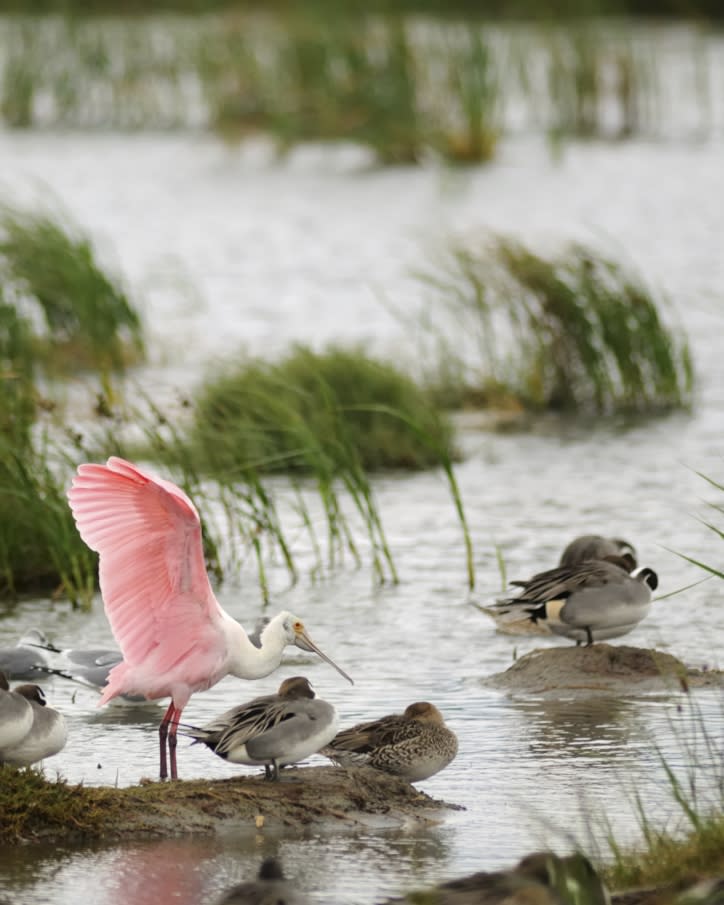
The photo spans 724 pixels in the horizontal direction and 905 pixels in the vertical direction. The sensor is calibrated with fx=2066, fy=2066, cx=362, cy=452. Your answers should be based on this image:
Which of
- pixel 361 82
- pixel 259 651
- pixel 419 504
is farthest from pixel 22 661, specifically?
pixel 361 82

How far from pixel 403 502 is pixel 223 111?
1785cm

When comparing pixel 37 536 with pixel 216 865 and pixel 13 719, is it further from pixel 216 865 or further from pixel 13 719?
pixel 216 865

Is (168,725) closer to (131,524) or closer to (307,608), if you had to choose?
(131,524)

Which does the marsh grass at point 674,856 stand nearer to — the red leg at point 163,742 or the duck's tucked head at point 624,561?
the red leg at point 163,742

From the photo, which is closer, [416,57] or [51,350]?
[51,350]

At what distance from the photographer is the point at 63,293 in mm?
15492

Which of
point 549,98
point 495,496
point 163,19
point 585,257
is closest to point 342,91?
point 549,98

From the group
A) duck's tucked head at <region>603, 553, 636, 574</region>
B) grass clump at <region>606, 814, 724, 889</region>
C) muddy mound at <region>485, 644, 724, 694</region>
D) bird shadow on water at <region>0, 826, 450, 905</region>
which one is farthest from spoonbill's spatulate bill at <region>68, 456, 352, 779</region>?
duck's tucked head at <region>603, 553, 636, 574</region>

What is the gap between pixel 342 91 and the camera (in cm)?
2742

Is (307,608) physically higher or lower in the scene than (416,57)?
lower

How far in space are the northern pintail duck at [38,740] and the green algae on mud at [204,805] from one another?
0.08 m

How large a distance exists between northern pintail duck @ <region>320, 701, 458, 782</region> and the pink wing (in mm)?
545

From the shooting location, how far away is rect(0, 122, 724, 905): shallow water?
6141 mm

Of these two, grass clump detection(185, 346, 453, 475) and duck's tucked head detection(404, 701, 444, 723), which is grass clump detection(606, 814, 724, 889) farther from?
grass clump detection(185, 346, 453, 475)
